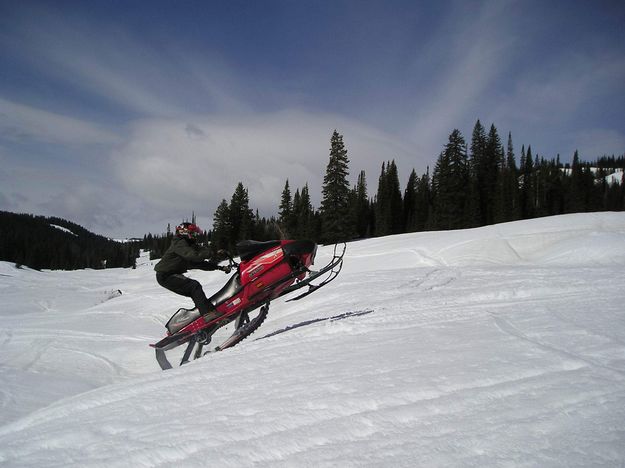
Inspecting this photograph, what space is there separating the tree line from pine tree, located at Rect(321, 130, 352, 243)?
11 centimetres

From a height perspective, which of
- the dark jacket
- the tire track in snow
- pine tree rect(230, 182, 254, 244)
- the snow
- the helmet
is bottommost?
the snow

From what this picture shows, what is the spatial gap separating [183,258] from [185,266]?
27 centimetres

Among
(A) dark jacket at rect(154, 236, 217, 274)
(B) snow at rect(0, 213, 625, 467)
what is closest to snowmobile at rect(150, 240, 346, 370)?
(A) dark jacket at rect(154, 236, 217, 274)

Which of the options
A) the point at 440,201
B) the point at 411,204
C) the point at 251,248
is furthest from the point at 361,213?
the point at 251,248

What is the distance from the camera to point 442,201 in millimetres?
47844

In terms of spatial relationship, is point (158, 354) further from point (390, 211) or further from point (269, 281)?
point (390, 211)

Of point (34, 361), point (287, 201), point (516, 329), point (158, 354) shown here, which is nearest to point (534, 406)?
point (516, 329)

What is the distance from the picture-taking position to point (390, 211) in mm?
60156

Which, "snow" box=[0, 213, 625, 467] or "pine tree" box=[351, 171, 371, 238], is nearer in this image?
"snow" box=[0, 213, 625, 467]

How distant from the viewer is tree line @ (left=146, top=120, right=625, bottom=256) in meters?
39.6

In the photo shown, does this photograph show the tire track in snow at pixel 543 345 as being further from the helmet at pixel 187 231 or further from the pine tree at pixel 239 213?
the pine tree at pixel 239 213

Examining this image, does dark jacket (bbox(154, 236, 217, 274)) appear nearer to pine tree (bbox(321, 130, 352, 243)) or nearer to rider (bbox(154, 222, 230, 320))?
rider (bbox(154, 222, 230, 320))

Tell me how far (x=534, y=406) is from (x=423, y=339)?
5.35ft

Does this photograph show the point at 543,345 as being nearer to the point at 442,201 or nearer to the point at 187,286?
the point at 187,286
